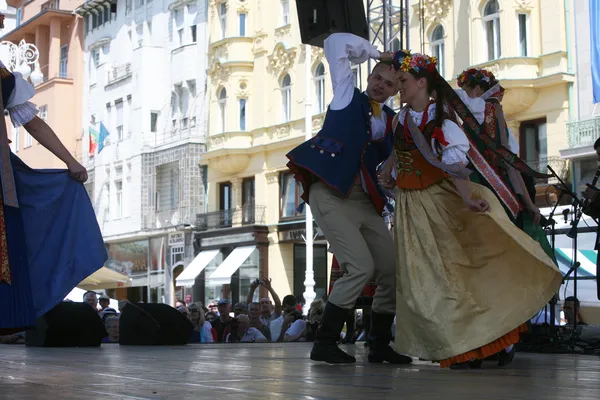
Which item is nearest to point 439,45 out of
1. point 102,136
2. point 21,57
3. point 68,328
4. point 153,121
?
point 153,121

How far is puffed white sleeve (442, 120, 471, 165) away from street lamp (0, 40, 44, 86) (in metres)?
40.4

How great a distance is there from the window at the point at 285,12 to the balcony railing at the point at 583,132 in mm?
13836

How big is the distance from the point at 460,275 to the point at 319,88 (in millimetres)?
32564

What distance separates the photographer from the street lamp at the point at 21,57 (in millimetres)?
47706

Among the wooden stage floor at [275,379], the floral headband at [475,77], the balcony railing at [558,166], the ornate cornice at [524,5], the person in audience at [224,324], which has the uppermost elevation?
the ornate cornice at [524,5]

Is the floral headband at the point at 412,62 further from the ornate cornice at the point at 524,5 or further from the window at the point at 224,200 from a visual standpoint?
the window at the point at 224,200

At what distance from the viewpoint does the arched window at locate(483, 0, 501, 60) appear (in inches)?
1226

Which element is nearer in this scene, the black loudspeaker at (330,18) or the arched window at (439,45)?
the black loudspeaker at (330,18)

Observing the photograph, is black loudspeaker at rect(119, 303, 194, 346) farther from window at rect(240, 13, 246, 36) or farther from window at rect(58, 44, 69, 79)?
window at rect(58, 44, 69, 79)

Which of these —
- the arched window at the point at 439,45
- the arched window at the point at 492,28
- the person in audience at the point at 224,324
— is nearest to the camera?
the person in audience at the point at 224,324

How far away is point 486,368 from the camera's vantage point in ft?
21.4

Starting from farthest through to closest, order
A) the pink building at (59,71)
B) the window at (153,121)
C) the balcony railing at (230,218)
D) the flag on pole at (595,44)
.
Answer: the pink building at (59,71) < the window at (153,121) < the balcony railing at (230,218) < the flag on pole at (595,44)

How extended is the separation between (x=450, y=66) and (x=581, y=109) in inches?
192

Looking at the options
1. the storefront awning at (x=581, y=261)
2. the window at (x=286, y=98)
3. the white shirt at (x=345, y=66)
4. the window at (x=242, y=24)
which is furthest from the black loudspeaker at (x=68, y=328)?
the window at (x=242, y=24)
